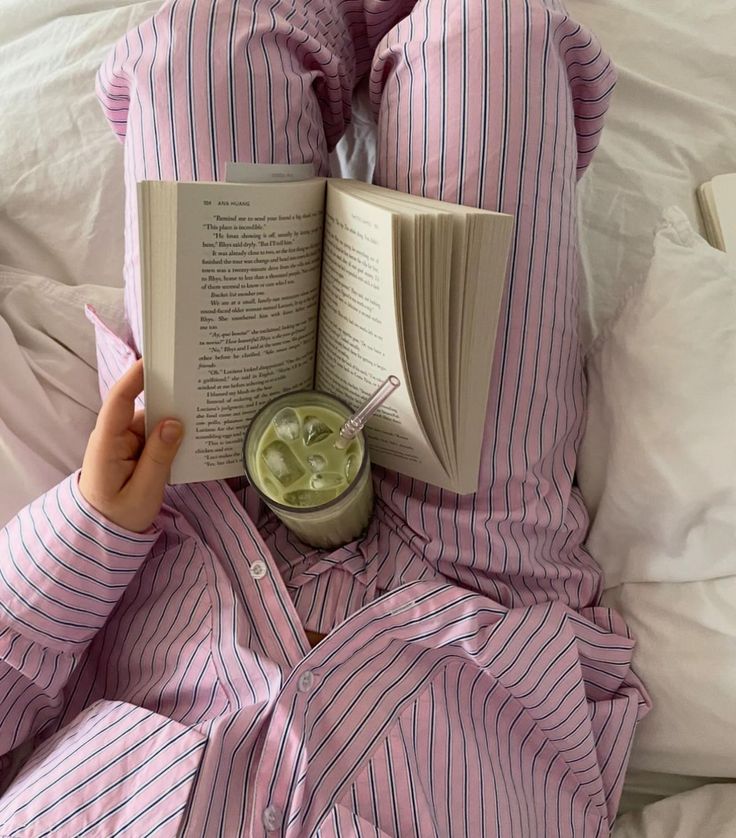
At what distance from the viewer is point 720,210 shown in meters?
0.83

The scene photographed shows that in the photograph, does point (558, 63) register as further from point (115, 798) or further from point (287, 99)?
point (115, 798)

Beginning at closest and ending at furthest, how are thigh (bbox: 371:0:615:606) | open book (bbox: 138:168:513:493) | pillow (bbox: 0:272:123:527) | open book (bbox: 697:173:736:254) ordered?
open book (bbox: 138:168:513:493)
thigh (bbox: 371:0:615:606)
pillow (bbox: 0:272:123:527)
open book (bbox: 697:173:736:254)

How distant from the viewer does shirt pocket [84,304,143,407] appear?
27.3 inches

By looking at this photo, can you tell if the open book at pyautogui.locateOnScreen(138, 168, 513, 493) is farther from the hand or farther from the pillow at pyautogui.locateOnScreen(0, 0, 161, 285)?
the pillow at pyautogui.locateOnScreen(0, 0, 161, 285)

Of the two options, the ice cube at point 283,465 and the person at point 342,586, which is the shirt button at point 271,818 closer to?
the person at point 342,586

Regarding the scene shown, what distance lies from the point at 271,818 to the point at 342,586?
19 cm

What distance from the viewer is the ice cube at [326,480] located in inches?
21.6

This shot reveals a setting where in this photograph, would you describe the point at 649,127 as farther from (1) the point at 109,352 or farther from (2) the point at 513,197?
(1) the point at 109,352

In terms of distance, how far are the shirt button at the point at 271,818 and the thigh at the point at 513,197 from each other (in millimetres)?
242

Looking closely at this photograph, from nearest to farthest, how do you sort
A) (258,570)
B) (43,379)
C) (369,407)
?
(369,407) → (258,570) → (43,379)

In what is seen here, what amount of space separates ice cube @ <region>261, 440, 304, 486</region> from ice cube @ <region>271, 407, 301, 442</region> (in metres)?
0.01

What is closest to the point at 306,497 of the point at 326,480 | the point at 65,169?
the point at 326,480

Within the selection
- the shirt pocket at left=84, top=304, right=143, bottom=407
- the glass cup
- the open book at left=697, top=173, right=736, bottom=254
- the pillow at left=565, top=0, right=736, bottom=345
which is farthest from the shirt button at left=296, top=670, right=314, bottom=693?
the open book at left=697, top=173, right=736, bottom=254

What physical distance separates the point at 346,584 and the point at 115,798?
25 cm
